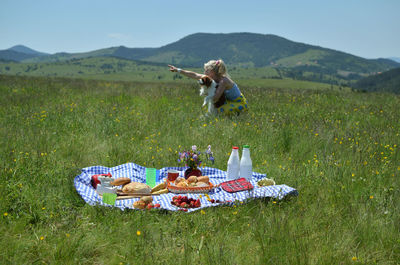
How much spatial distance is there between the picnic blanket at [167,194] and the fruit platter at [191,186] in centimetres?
7

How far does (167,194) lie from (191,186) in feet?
1.15

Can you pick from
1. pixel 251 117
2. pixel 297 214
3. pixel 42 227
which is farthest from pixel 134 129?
pixel 297 214

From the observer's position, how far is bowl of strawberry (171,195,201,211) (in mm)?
3840

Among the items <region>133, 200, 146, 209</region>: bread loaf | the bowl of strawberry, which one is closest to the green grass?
<region>133, 200, 146, 209</region>: bread loaf

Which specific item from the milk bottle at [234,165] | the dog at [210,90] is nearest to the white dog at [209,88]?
the dog at [210,90]

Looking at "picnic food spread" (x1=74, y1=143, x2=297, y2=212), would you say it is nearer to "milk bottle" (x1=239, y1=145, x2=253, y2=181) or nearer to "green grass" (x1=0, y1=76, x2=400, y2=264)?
"milk bottle" (x1=239, y1=145, x2=253, y2=181)

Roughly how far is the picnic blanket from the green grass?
115mm

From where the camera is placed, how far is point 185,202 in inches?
154

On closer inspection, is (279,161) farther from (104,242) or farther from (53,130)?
(53,130)

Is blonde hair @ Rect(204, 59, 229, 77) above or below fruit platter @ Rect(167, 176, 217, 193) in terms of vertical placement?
above

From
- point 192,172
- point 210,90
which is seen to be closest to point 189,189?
point 192,172

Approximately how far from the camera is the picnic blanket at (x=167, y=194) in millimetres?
3875

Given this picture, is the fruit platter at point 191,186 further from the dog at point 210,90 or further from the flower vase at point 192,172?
the dog at point 210,90

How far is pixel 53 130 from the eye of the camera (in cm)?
672
